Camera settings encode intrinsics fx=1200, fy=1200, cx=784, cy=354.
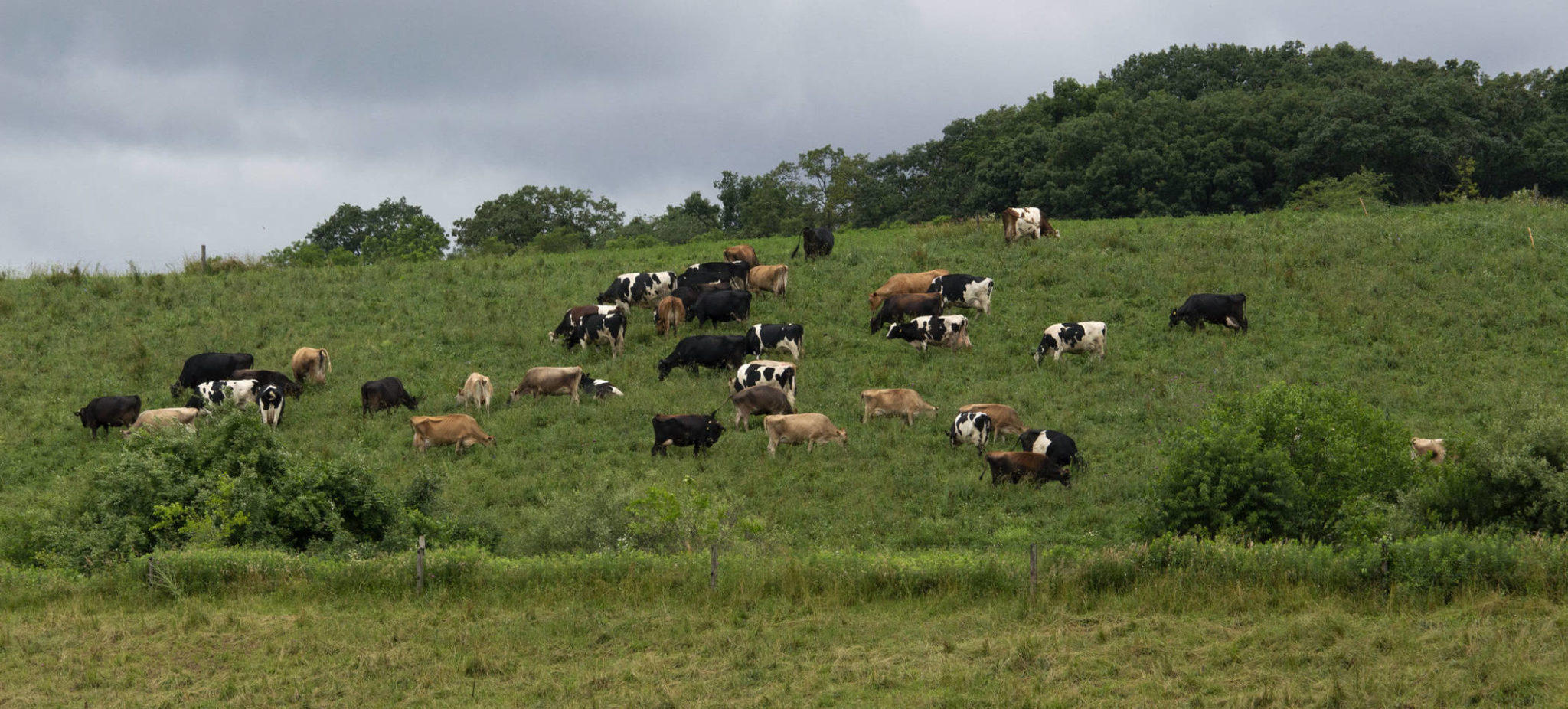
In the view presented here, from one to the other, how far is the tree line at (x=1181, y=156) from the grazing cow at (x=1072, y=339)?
36.4 meters

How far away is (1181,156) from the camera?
69.7 m

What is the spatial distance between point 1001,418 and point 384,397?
1364 cm

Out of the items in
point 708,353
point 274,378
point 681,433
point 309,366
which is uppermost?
point 309,366

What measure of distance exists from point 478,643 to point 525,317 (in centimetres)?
1995

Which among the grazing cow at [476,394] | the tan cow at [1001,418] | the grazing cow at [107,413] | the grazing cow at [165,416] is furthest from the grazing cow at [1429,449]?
the grazing cow at [107,413]

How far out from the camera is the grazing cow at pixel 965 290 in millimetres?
32812

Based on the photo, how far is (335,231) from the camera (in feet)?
350

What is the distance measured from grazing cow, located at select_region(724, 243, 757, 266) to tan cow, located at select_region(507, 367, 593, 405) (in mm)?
12186

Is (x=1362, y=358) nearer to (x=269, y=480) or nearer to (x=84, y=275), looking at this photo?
(x=269, y=480)

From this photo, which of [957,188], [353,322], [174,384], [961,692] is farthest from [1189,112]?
[961,692]

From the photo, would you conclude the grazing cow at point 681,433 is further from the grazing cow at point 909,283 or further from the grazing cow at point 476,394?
the grazing cow at point 909,283

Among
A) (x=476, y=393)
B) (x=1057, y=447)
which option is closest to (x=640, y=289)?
(x=476, y=393)

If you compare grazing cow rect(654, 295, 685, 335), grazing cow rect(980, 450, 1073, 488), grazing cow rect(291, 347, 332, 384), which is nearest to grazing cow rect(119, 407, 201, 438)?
grazing cow rect(291, 347, 332, 384)

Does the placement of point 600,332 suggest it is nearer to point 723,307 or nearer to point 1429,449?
point 723,307
